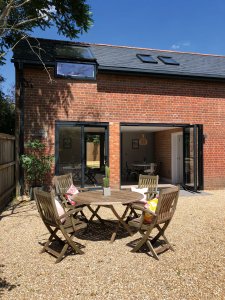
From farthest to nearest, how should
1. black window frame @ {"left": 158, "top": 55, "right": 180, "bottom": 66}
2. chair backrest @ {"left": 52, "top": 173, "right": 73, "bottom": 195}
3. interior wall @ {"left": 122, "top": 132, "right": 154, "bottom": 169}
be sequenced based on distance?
interior wall @ {"left": 122, "top": 132, "right": 154, "bottom": 169} < black window frame @ {"left": 158, "top": 55, "right": 180, "bottom": 66} < chair backrest @ {"left": 52, "top": 173, "right": 73, "bottom": 195}

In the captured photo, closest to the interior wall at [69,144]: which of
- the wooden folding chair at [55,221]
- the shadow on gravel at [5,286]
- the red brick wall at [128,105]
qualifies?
the red brick wall at [128,105]

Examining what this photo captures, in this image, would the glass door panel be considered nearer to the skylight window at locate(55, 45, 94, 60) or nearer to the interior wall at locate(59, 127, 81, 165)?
the interior wall at locate(59, 127, 81, 165)

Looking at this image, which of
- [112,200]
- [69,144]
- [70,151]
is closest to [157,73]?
[69,144]

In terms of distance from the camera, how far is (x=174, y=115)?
10250mm

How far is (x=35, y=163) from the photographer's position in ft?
27.2

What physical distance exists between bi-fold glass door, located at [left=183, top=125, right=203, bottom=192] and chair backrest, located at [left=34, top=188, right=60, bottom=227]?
22.7 ft

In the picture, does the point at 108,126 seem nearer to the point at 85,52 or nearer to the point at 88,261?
the point at 85,52

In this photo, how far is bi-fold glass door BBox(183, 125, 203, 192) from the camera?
999cm

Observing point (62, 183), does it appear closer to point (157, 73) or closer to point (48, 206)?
point (48, 206)

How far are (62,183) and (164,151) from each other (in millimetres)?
8503

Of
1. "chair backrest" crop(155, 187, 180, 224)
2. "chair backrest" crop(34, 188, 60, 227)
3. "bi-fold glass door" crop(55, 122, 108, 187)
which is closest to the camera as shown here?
"chair backrest" crop(34, 188, 60, 227)

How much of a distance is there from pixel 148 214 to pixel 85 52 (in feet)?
25.2

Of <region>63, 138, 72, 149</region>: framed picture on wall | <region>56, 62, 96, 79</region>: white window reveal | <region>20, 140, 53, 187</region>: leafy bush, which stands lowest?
<region>20, 140, 53, 187</region>: leafy bush

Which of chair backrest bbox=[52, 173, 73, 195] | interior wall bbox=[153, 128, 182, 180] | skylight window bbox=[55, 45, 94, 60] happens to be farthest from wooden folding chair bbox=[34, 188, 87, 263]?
interior wall bbox=[153, 128, 182, 180]
